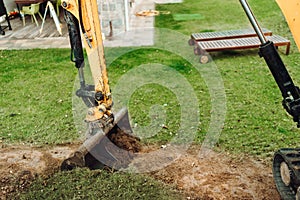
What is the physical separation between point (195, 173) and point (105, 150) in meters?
1.02

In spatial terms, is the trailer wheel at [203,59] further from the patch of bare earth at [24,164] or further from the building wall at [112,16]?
the patch of bare earth at [24,164]

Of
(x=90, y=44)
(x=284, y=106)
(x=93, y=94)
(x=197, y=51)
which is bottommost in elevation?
(x=197, y=51)

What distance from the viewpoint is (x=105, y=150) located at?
164 inches

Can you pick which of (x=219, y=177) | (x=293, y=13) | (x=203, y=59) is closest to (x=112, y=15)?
(x=203, y=59)

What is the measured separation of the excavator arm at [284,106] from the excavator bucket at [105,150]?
1.63 m

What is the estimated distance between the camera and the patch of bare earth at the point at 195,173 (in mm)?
3836

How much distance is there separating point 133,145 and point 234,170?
47.3 inches

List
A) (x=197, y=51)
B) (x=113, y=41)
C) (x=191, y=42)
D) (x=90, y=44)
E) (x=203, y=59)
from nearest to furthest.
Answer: (x=90, y=44) → (x=203, y=59) → (x=197, y=51) → (x=191, y=42) → (x=113, y=41)

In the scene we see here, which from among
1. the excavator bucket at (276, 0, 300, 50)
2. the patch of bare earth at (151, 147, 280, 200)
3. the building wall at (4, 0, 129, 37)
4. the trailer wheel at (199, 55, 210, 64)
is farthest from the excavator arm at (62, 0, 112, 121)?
the building wall at (4, 0, 129, 37)

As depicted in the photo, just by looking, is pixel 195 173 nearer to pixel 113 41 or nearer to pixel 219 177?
pixel 219 177

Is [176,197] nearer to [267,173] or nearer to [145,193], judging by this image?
[145,193]

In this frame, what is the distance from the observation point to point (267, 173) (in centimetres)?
410

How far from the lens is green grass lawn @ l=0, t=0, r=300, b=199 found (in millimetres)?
4828

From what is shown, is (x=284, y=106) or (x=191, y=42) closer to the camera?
(x=284, y=106)
